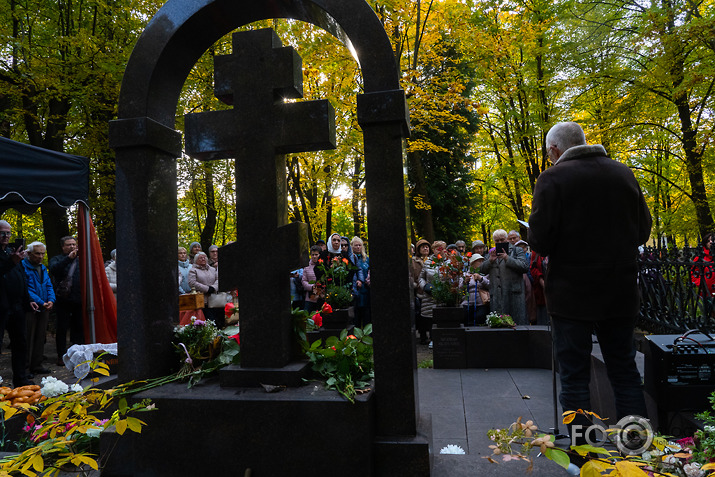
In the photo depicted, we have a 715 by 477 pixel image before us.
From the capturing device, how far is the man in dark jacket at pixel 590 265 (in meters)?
2.73

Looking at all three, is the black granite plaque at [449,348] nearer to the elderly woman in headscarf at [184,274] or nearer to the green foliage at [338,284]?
the green foliage at [338,284]

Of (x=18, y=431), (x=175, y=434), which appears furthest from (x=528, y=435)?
(x=18, y=431)

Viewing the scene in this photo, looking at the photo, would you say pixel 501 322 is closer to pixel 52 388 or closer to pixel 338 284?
pixel 338 284

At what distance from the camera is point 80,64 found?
11648 mm

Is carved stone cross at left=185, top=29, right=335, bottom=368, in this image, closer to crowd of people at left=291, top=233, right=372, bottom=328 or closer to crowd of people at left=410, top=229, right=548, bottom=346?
crowd of people at left=410, top=229, right=548, bottom=346

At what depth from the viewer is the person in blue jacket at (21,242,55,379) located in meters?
6.91

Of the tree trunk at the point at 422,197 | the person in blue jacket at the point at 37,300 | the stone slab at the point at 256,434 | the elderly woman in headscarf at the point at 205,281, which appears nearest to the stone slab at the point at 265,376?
the stone slab at the point at 256,434

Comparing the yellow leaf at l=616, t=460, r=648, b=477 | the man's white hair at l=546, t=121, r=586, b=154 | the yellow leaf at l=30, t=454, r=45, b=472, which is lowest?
the yellow leaf at l=30, t=454, r=45, b=472

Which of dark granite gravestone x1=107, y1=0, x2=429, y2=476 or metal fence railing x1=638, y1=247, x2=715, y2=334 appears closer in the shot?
dark granite gravestone x1=107, y1=0, x2=429, y2=476

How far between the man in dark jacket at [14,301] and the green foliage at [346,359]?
15.7 ft

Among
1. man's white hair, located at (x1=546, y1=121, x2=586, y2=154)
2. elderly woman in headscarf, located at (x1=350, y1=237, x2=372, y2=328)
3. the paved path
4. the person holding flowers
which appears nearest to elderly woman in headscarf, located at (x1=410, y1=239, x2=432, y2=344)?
elderly woman in headscarf, located at (x1=350, y1=237, x2=372, y2=328)

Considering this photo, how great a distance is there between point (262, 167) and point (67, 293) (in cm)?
602

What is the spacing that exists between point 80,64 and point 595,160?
12.7m

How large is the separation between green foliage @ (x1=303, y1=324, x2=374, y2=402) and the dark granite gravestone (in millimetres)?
198
